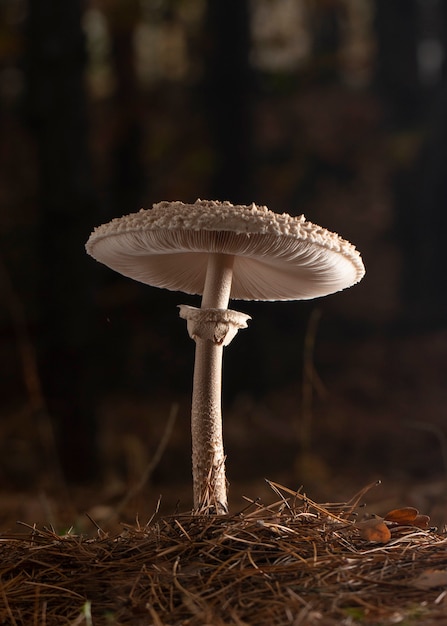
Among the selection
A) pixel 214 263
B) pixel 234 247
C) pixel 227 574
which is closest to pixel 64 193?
pixel 214 263

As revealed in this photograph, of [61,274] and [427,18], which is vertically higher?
[427,18]

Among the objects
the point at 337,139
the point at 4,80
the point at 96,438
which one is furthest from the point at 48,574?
the point at 4,80

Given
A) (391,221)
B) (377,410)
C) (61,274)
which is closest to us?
(61,274)

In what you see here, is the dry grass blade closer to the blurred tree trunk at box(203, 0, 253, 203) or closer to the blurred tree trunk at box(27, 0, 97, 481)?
the blurred tree trunk at box(27, 0, 97, 481)

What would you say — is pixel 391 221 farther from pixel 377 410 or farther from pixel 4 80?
pixel 4 80

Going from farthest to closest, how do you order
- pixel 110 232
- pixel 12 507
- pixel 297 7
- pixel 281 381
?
pixel 297 7 < pixel 281 381 < pixel 12 507 < pixel 110 232

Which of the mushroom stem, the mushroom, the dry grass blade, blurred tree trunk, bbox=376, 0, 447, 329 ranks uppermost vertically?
blurred tree trunk, bbox=376, 0, 447, 329

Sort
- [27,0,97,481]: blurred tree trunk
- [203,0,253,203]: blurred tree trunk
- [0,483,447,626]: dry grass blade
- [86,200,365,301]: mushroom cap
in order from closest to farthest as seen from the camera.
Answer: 1. [0,483,447,626]: dry grass blade
2. [86,200,365,301]: mushroom cap
3. [27,0,97,481]: blurred tree trunk
4. [203,0,253,203]: blurred tree trunk

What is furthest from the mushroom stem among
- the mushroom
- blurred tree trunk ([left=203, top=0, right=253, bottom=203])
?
blurred tree trunk ([left=203, top=0, right=253, bottom=203])
